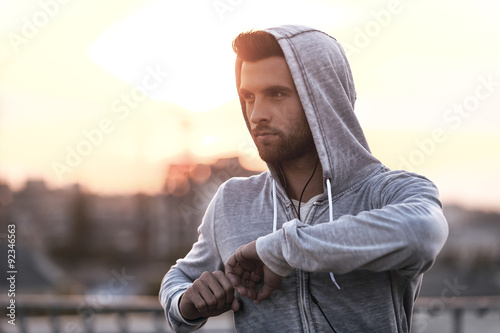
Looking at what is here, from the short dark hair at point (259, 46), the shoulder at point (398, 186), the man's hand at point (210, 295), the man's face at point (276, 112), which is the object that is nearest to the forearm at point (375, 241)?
the shoulder at point (398, 186)

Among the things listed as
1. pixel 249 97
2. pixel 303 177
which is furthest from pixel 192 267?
pixel 249 97

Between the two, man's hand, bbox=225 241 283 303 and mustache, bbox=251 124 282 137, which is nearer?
man's hand, bbox=225 241 283 303

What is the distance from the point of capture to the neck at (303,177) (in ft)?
6.34

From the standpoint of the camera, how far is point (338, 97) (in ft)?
6.11

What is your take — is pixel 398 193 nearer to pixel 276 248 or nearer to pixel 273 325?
pixel 276 248

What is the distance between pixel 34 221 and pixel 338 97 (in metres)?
91.3

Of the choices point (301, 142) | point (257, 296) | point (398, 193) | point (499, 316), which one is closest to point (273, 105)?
point (301, 142)

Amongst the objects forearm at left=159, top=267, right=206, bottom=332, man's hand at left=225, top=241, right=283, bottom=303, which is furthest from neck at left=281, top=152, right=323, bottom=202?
forearm at left=159, top=267, right=206, bottom=332

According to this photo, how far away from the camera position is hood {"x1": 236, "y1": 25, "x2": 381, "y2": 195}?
1.78 m

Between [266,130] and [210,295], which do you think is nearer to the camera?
[210,295]

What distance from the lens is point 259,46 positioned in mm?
1861

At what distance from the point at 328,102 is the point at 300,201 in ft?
1.13

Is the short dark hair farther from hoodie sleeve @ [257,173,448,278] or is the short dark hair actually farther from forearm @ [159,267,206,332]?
forearm @ [159,267,206,332]

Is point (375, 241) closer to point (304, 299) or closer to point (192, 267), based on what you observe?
point (304, 299)
